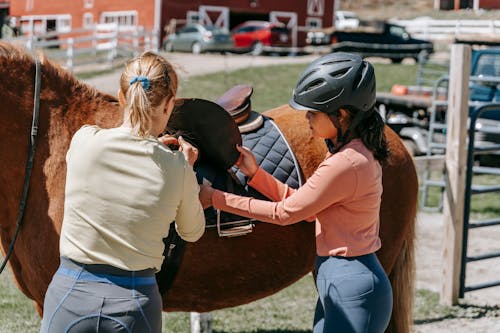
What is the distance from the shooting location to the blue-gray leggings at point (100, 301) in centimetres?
226

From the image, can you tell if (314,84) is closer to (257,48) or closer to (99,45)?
(99,45)

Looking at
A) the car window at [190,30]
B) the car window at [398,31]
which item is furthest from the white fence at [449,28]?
the car window at [190,30]

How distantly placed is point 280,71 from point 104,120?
1921 centimetres

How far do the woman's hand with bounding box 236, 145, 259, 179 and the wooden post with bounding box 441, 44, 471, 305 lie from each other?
327 centimetres

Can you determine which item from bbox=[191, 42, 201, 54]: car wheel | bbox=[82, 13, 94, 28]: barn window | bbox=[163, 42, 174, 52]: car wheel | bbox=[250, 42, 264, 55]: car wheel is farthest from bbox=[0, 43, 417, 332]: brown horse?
bbox=[250, 42, 264, 55]: car wheel

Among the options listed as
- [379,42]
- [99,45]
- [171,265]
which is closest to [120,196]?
[171,265]

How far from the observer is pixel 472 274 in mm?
6906

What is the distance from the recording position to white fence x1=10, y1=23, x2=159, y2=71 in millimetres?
21594

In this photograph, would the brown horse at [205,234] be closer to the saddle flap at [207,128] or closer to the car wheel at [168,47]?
the saddle flap at [207,128]

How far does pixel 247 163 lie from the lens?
3135mm

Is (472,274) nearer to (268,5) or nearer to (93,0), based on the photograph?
(93,0)

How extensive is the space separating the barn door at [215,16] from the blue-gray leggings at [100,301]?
32.2m

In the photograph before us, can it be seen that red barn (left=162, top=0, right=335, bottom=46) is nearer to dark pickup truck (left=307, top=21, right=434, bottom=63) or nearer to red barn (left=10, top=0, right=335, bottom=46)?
red barn (left=10, top=0, right=335, bottom=46)

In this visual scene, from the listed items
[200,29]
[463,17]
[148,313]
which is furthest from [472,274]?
[463,17]
